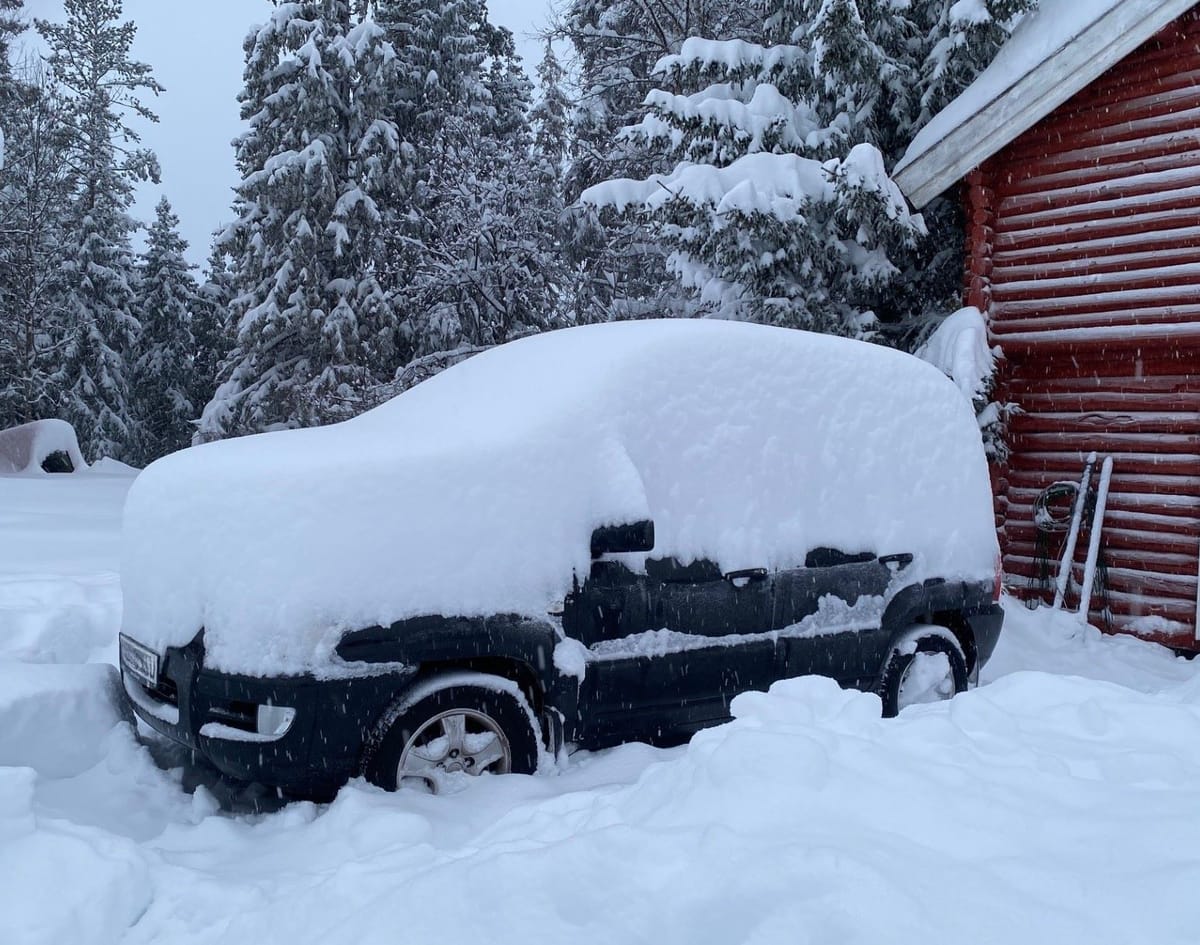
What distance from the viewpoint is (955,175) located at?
9414 millimetres

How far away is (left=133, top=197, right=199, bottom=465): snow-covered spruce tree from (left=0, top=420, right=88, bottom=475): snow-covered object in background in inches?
614

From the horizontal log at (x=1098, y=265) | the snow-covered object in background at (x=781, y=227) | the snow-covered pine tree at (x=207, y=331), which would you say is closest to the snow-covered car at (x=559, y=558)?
the snow-covered object in background at (x=781, y=227)

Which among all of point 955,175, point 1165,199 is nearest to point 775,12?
point 955,175

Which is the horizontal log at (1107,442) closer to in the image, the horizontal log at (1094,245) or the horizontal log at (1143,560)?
the horizontal log at (1143,560)

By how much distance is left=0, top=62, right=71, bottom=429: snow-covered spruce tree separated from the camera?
2569 centimetres

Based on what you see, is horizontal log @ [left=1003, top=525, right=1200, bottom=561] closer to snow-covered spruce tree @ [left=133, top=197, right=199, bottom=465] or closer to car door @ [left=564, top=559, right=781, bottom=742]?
car door @ [left=564, top=559, right=781, bottom=742]

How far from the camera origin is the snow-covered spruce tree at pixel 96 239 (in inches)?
1186

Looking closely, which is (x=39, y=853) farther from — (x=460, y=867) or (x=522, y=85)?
(x=522, y=85)

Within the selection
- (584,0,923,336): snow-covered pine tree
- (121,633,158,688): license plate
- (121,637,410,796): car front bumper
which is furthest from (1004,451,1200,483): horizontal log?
(121,633,158,688): license plate

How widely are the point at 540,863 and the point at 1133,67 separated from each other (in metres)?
9.17

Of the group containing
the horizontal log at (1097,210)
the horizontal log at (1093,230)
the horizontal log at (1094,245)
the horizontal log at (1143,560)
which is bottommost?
the horizontal log at (1143,560)

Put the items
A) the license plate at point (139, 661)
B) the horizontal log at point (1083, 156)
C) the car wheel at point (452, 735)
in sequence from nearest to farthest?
the car wheel at point (452, 735), the license plate at point (139, 661), the horizontal log at point (1083, 156)

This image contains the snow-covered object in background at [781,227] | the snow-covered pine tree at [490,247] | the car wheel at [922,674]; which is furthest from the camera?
the snow-covered pine tree at [490,247]

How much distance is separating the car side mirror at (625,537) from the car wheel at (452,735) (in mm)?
674
